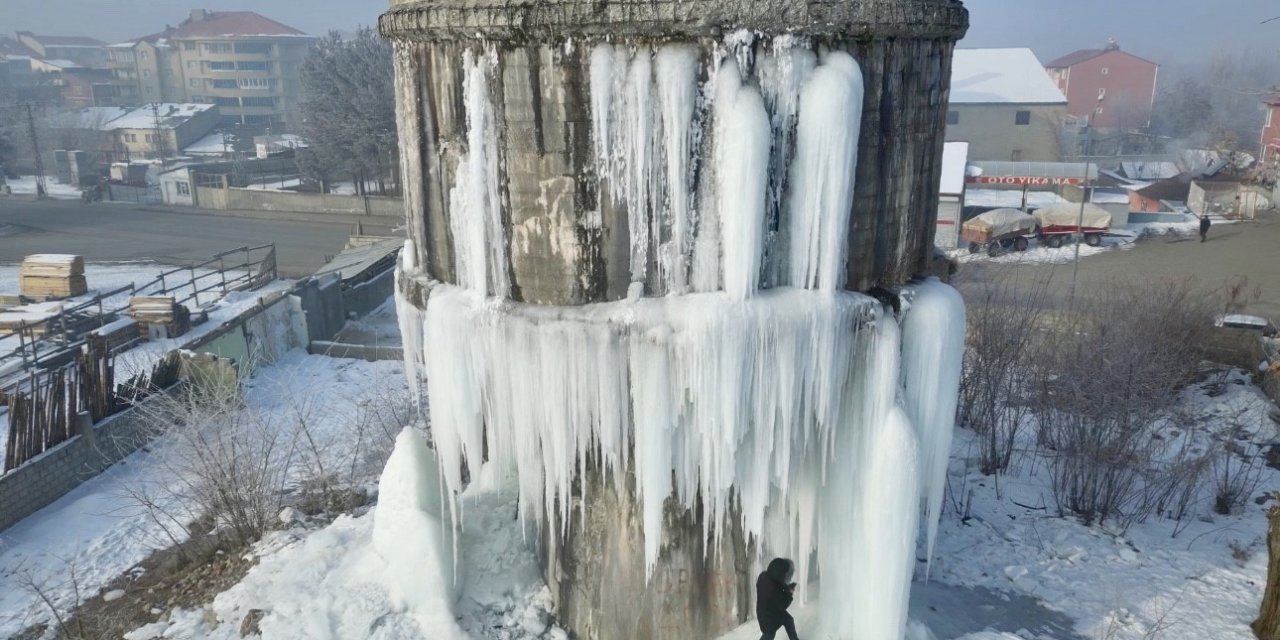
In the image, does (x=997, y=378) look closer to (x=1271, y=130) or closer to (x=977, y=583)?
(x=977, y=583)

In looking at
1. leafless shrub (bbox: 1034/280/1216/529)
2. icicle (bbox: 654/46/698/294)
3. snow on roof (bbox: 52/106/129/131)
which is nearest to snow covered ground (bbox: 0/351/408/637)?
icicle (bbox: 654/46/698/294)

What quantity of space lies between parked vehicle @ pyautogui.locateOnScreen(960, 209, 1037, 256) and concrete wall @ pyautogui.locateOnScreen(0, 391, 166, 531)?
29005 mm

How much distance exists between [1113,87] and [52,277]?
77747 mm

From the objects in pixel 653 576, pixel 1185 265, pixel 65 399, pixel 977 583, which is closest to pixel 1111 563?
pixel 977 583

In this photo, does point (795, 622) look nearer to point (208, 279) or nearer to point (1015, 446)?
point (1015, 446)

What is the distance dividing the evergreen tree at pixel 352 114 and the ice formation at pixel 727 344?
3705 cm

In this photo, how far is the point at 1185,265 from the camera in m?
28.8

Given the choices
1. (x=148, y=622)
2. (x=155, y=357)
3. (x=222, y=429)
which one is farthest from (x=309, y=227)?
(x=148, y=622)

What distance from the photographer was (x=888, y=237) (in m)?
7.08

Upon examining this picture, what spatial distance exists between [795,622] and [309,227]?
37247 millimetres

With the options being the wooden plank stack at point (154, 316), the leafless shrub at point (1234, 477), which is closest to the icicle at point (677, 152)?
the leafless shrub at point (1234, 477)

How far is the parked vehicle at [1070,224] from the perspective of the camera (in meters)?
32.6

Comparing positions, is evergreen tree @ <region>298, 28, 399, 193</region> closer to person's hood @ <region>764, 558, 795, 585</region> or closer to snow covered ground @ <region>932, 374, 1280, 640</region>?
snow covered ground @ <region>932, 374, 1280, 640</region>

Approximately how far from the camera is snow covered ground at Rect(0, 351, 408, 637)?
1152 cm
